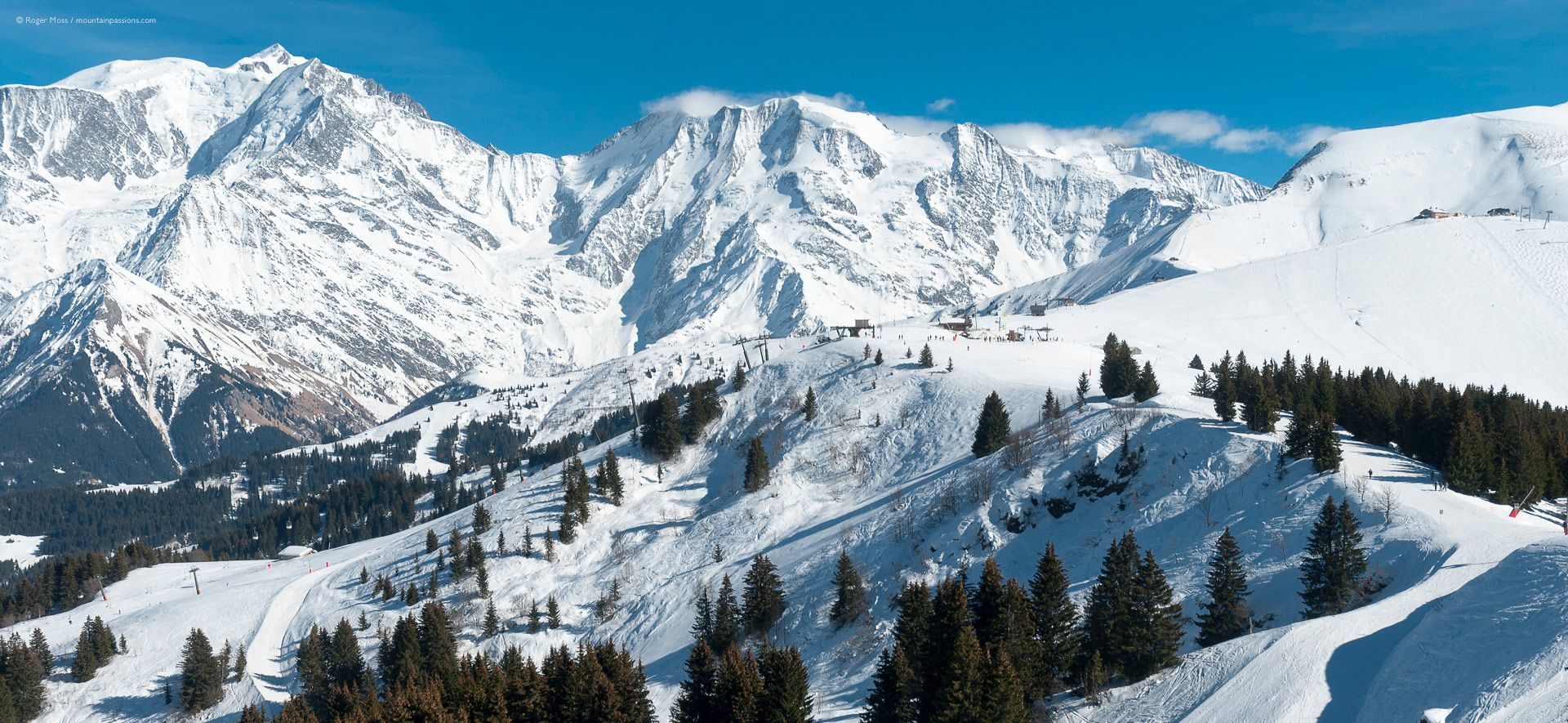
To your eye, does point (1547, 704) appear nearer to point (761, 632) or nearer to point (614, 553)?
point (761, 632)

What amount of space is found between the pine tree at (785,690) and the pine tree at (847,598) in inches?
745

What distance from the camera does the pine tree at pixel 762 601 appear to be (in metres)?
65.6

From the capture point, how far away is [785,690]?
4144cm

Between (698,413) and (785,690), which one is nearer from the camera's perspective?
(785,690)

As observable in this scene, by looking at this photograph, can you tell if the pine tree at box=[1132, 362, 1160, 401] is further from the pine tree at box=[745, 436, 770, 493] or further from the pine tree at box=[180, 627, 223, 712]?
the pine tree at box=[180, 627, 223, 712]

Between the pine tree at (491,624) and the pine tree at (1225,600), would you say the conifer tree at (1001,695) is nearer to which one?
the pine tree at (1225,600)

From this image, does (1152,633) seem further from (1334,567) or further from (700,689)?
(700,689)

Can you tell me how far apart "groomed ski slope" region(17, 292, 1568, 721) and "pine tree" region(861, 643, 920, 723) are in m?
8.31

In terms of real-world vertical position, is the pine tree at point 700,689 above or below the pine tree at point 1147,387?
below

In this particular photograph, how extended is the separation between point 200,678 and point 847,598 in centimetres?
6156

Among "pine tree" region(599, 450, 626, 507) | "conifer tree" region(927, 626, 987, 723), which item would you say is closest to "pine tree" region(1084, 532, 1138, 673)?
"conifer tree" region(927, 626, 987, 723)

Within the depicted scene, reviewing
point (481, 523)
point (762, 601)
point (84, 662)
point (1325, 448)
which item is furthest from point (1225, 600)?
point (84, 662)

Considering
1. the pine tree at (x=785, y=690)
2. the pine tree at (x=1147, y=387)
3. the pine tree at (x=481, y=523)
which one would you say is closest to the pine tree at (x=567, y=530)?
the pine tree at (x=481, y=523)

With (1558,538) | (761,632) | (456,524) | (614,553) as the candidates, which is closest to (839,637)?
(761,632)
